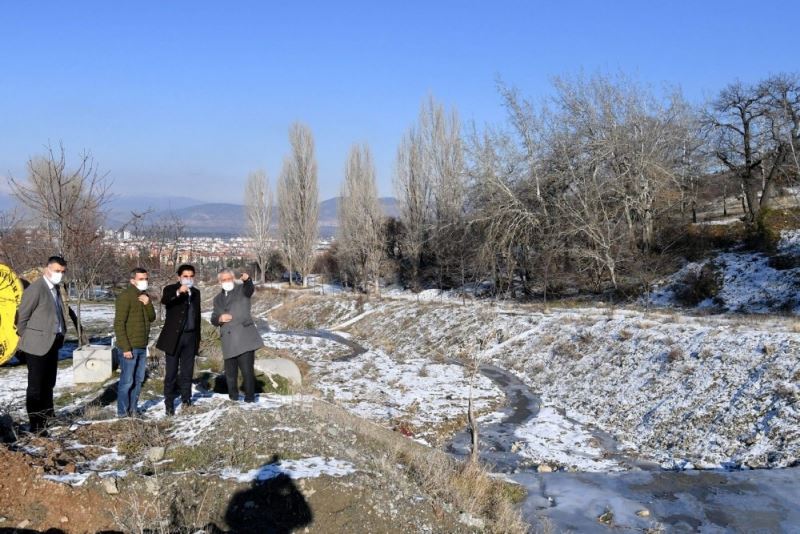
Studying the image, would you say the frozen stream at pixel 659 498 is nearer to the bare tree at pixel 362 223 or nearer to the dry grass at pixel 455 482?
the dry grass at pixel 455 482

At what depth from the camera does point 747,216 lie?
30.4 metres

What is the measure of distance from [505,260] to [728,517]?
2274 centimetres

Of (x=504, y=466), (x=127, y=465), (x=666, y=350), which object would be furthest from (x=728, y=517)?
(x=666, y=350)

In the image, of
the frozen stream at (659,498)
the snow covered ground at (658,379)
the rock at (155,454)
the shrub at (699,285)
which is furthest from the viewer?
the shrub at (699,285)

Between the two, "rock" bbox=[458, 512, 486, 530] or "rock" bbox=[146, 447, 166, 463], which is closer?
"rock" bbox=[458, 512, 486, 530]

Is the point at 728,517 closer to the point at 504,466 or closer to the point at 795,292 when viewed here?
the point at 504,466

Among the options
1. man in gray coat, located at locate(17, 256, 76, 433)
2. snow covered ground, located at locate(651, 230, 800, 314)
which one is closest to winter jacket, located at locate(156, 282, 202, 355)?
man in gray coat, located at locate(17, 256, 76, 433)

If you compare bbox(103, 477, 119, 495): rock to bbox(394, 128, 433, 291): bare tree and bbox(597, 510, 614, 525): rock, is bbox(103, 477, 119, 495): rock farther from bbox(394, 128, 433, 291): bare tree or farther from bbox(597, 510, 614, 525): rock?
bbox(394, 128, 433, 291): bare tree

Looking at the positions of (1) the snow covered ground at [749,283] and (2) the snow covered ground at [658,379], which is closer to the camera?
(2) the snow covered ground at [658,379]

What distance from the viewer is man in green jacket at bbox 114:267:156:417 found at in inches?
276

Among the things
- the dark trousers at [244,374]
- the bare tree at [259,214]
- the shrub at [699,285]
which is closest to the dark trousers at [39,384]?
the dark trousers at [244,374]

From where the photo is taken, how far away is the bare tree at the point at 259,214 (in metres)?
56.0

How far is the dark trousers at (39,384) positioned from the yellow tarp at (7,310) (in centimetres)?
203

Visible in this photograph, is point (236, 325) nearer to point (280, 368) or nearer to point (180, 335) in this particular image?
point (180, 335)
